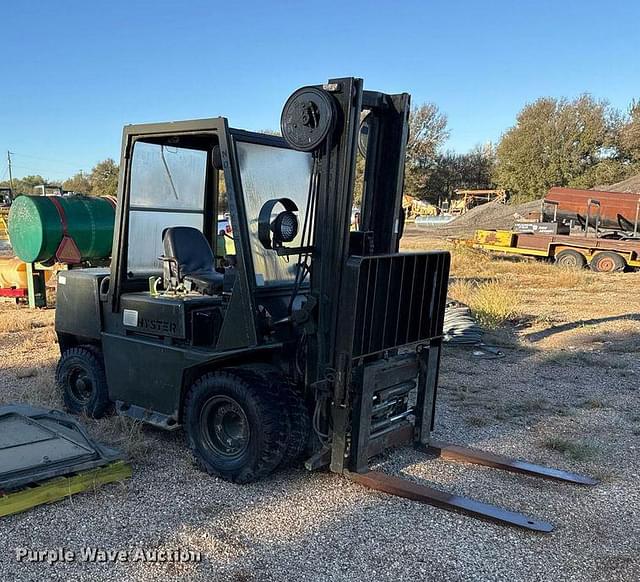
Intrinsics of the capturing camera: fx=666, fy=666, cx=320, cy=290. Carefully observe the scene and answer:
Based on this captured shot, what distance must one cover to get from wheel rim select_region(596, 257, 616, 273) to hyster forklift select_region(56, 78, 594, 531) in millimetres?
17931

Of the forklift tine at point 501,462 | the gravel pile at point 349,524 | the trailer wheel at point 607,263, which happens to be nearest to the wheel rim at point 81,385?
the gravel pile at point 349,524

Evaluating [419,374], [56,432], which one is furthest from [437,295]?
[56,432]

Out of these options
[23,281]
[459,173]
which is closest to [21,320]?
[23,281]

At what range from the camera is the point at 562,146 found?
1842 inches

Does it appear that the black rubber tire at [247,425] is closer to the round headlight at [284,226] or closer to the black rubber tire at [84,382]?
the round headlight at [284,226]

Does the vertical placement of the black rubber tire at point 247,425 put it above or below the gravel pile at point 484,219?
below

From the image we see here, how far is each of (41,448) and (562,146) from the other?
47.6 meters

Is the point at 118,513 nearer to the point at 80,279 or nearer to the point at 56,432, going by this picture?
the point at 56,432

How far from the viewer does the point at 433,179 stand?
57.5 metres

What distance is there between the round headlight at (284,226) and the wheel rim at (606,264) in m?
19.2

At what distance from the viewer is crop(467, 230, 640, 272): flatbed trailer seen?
2098 cm

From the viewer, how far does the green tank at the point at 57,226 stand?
10.9 meters

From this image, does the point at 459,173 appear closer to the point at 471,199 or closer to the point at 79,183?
the point at 471,199

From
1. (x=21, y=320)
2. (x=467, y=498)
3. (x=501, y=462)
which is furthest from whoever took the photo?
(x=21, y=320)
